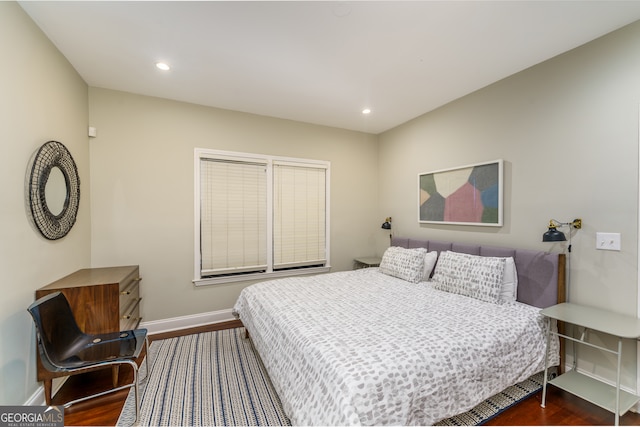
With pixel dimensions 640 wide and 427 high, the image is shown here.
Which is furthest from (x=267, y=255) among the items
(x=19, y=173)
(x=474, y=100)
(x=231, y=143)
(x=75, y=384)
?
(x=474, y=100)

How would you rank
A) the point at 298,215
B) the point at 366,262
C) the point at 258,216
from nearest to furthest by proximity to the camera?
the point at 258,216
the point at 298,215
the point at 366,262

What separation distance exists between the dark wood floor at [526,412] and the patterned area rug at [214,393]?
0.19 feet

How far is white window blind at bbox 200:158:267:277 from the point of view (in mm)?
3336

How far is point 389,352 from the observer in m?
1.49

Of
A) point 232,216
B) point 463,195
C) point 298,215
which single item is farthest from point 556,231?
point 232,216

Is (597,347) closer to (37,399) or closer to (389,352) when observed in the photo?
(389,352)

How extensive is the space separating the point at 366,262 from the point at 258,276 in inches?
62.0

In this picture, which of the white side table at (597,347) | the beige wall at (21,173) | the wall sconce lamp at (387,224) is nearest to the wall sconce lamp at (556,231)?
the white side table at (597,347)

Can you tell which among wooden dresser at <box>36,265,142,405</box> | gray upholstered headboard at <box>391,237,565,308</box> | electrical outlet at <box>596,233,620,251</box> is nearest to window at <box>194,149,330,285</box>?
wooden dresser at <box>36,265,142,405</box>

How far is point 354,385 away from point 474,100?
3.07 metres

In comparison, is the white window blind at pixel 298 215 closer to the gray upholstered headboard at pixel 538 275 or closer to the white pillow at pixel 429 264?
the white pillow at pixel 429 264

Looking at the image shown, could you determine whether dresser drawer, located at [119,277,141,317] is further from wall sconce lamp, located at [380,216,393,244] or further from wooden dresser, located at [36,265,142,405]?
wall sconce lamp, located at [380,216,393,244]

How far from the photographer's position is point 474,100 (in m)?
2.97

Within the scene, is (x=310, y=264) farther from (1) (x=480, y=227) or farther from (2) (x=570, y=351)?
(2) (x=570, y=351)
